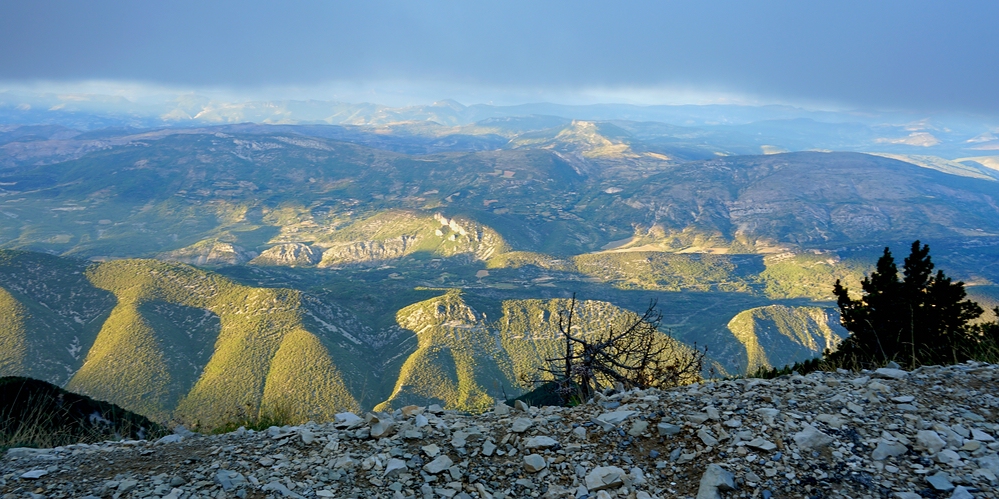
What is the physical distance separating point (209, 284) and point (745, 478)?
464 ft

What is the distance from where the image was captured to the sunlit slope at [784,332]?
131 metres

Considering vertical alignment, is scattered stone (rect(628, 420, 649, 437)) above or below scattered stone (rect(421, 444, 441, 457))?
above

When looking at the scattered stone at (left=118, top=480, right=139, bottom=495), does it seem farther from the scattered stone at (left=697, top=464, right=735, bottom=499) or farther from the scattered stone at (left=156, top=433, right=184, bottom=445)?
the scattered stone at (left=697, top=464, right=735, bottom=499)

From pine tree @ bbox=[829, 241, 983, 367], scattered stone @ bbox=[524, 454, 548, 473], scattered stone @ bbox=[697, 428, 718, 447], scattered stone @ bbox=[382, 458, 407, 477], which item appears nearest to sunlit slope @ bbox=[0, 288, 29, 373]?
scattered stone @ bbox=[382, 458, 407, 477]

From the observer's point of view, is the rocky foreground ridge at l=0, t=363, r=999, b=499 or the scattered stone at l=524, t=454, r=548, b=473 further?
the scattered stone at l=524, t=454, r=548, b=473

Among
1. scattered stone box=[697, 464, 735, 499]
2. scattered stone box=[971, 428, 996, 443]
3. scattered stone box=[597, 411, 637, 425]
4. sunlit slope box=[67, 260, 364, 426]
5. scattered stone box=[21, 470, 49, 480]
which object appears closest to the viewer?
scattered stone box=[697, 464, 735, 499]

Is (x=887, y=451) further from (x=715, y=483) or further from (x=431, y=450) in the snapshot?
(x=431, y=450)

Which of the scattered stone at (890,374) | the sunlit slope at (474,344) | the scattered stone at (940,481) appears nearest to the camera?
the scattered stone at (940,481)

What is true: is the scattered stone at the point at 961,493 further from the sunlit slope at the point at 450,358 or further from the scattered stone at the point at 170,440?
the sunlit slope at the point at 450,358

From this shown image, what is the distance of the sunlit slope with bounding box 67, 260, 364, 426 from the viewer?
82188 mm

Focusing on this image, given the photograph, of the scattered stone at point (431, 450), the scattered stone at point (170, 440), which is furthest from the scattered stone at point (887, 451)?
the scattered stone at point (170, 440)

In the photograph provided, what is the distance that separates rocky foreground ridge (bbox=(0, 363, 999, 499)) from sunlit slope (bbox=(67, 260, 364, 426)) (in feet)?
227

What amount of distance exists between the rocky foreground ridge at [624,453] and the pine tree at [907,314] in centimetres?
566

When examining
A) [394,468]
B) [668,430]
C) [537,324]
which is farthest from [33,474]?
[537,324]
